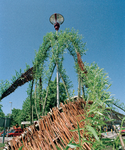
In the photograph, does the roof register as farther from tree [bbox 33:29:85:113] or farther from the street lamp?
the street lamp

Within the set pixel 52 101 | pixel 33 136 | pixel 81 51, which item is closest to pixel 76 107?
pixel 33 136

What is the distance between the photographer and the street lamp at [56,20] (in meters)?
7.79

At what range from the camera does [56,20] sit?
8.02 m

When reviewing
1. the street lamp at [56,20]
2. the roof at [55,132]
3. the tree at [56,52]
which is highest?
the street lamp at [56,20]

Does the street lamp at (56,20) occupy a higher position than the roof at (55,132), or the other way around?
the street lamp at (56,20)

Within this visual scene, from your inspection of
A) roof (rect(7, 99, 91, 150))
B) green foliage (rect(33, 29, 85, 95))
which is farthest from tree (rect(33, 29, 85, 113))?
roof (rect(7, 99, 91, 150))

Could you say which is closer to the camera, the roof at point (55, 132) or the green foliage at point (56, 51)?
the roof at point (55, 132)

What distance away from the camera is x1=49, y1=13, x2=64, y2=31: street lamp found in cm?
779

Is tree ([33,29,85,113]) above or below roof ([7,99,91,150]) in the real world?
above

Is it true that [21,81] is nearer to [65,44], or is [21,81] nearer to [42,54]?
[42,54]

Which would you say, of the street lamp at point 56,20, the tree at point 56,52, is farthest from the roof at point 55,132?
the street lamp at point 56,20

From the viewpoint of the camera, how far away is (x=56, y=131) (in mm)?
1042

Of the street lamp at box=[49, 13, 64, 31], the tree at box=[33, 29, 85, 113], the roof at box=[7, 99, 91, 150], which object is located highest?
the street lamp at box=[49, 13, 64, 31]

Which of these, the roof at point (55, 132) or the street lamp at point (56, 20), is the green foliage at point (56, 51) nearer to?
the street lamp at point (56, 20)
